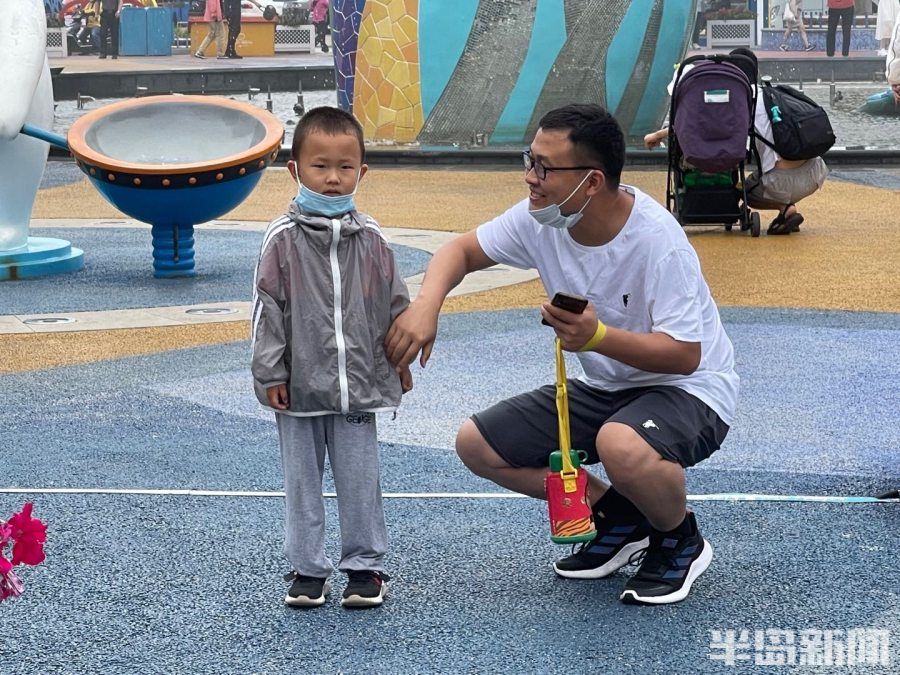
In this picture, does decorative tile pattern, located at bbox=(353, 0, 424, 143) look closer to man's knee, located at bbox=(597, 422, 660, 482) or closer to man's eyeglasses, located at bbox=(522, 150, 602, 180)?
man's eyeglasses, located at bbox=(522, 150, 602, 180)

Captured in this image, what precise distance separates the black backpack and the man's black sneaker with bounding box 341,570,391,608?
718 centimetres

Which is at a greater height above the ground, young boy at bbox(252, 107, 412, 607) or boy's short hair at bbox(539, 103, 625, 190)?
boy's short hair at bbox(539, 103, 625, 190)

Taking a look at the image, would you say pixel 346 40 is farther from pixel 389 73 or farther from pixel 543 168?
pixel 543 168

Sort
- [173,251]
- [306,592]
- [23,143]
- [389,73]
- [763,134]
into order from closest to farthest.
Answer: [306,592] → [23,143] → [173,251] → [763,134] → [389,73]

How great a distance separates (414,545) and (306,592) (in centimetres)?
58

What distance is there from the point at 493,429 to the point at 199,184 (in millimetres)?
5181

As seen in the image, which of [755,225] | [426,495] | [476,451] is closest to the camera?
[476,451]

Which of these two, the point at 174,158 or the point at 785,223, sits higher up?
the point at 174,158

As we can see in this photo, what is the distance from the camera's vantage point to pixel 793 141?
33.6 ft

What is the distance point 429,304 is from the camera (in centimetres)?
370

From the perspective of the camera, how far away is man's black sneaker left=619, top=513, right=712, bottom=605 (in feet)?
12.2

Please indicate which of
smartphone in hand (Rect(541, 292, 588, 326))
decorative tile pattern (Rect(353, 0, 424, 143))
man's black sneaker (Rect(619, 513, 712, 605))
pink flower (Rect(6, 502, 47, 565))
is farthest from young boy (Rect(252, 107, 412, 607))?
decorative tile pattern (Rect(353, 0, 424, 143))

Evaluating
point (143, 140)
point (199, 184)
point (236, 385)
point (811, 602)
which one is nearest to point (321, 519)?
point (811, 602)

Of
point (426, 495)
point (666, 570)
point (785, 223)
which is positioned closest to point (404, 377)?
point (666, 570)
